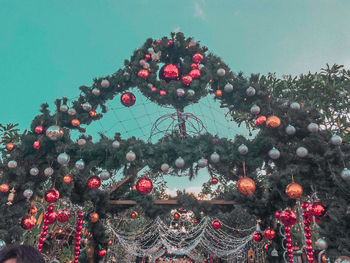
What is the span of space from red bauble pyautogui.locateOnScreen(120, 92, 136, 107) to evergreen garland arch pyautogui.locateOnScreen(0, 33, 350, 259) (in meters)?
0.19

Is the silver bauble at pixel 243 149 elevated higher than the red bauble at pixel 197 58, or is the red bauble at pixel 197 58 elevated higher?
the red bauble at pixel 197 58

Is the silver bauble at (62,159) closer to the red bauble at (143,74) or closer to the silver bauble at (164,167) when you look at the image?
the silver bauble at (164,167)

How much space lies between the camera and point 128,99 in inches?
232

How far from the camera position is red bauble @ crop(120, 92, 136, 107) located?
5887 mm

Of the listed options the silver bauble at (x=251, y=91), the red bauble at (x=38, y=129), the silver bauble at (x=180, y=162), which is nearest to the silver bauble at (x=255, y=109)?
the silver bauble at (x=251, y=91)

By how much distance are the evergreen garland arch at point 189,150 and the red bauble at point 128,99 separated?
0.19 m

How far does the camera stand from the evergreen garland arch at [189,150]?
→ 4.09 meters

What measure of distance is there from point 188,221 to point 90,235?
8.58 meters

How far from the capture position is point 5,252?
1211 mm

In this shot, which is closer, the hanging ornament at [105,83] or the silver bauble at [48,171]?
the silver bauble at [48,171]

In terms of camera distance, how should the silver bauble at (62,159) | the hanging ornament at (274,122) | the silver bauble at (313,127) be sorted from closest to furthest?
the silver bauble at (313,127)
the silver bauble at (62,159)
the hanging ornament at (274,122)

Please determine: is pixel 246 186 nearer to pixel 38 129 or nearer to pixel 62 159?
pixel 62 159

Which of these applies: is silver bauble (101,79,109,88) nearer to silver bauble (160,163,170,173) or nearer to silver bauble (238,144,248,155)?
silver bauble (160,163,170,173)

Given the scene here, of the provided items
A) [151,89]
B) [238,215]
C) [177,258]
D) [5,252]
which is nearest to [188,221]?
[238,215]
